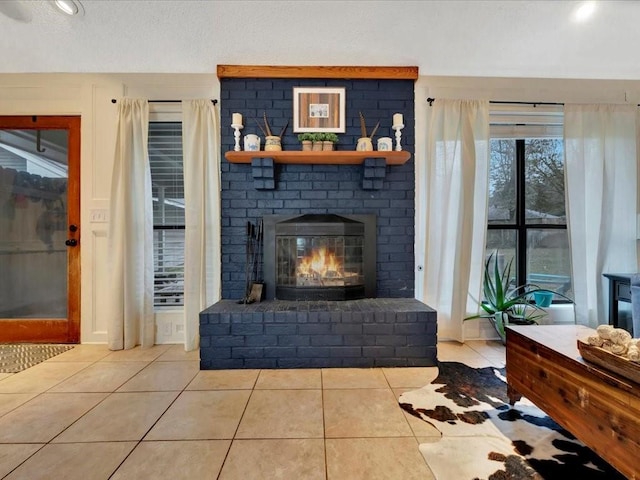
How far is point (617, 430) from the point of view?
1.03 meters

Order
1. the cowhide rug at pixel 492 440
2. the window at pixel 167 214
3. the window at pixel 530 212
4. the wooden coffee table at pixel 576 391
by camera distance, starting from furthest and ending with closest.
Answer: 1. the window at pixel 530 212
2. the window at pixel 167 214
3. the cowhide rug at pixel 492 440
4. the wooden coffee table at pixel 576 391

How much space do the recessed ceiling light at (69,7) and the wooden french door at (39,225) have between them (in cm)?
99

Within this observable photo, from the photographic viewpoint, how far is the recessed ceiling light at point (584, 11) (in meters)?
2.02

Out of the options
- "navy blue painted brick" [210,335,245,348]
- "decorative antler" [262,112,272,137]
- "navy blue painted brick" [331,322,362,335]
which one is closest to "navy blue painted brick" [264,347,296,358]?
"navy blue painted brick" [210,335,245,348]

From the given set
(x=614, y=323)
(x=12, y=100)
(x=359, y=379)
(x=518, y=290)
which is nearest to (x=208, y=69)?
(x=12, y=100)

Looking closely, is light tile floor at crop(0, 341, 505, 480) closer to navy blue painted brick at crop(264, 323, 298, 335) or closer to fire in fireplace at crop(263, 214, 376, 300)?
Result: navy blue painted brick at crop(264, 323, 298, 335)

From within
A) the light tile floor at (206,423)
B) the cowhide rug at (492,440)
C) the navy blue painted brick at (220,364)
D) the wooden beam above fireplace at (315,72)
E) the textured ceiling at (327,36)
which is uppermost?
the textured ceiling at (327,36)

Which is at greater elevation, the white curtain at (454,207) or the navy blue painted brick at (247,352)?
the white curtain at (454,207)

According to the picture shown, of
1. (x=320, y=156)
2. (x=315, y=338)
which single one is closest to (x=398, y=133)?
(x=320, y=156)

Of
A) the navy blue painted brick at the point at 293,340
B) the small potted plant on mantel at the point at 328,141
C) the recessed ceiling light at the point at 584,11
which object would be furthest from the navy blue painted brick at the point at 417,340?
the recessed ceiling light at the point at 584,11

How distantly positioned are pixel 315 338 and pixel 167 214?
5.95ft

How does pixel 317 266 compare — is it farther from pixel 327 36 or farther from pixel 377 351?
pixel 327 36

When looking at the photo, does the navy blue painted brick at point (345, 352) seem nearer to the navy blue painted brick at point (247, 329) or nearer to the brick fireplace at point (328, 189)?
the brick fireplace at point (328, 189)

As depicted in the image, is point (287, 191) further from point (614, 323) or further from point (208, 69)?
point (614, 323)
